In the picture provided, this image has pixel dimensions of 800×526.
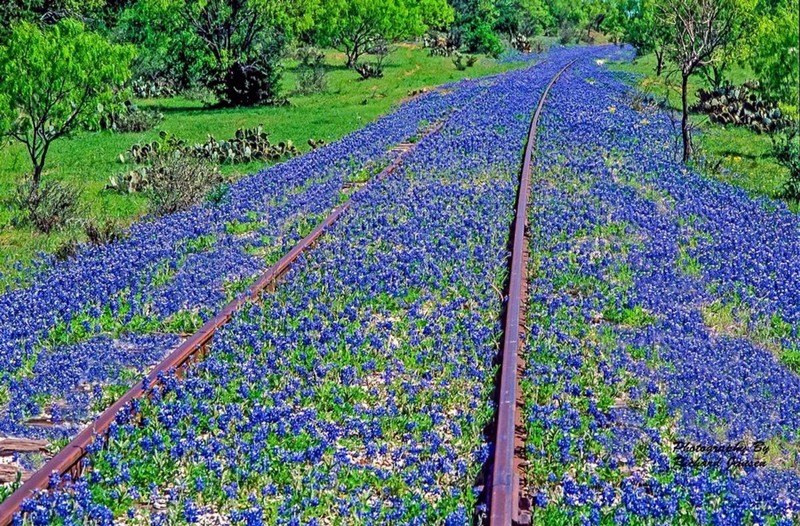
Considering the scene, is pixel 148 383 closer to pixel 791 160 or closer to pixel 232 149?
pixel 791 160

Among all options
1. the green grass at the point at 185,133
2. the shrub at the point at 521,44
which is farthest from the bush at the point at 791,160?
the shrub at the point at 521,44

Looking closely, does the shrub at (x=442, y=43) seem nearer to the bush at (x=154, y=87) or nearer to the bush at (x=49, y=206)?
the bush at (x=154, y=87)

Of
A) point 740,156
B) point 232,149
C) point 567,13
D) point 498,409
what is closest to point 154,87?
point 232,149

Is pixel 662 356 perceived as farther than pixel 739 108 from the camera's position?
No

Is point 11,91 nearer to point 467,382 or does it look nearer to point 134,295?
point 134,295

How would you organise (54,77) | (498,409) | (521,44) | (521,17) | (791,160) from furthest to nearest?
(521,17)
(521,44)
(54,77)
(791,160)
(498,409)

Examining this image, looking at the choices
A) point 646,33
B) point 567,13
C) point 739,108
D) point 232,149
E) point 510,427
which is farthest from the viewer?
point 567,13

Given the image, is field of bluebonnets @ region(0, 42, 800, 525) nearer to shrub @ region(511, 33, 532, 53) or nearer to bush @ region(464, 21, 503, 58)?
bush @ region(464, 21, 503, 58)
